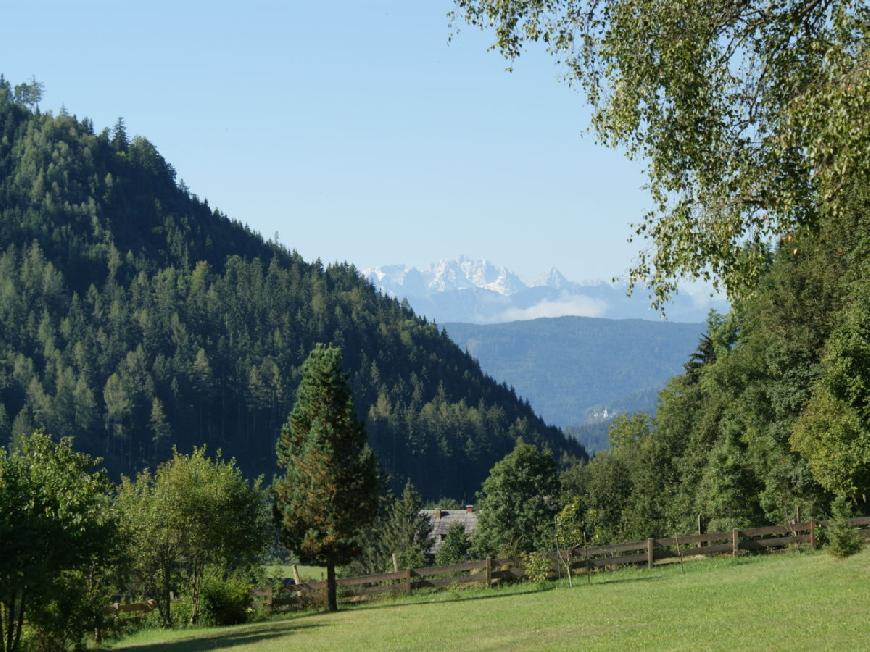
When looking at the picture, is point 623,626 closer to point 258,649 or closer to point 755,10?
point 258,649

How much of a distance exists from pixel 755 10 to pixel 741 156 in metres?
2.20

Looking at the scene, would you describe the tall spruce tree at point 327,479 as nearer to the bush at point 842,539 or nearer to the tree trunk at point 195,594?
the tree trunk at point 195,594

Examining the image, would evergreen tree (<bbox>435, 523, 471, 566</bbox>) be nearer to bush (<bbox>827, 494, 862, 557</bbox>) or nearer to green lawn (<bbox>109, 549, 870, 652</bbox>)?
green lawn (<bbox>109, 549, 870, 652</bbox>)

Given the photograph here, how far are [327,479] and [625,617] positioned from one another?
669 inches

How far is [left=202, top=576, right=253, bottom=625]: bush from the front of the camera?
4078 centimetres

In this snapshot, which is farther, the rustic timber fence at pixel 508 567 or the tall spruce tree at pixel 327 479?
the rustic timber fence at pixel 508 567

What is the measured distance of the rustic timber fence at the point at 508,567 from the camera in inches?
1698

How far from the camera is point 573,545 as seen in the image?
44.6 meters

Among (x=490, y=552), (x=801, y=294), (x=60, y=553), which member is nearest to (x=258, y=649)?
(x=60, y=553)

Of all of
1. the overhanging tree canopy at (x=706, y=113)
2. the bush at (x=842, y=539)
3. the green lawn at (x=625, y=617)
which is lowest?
the green lawn at (x=625, y=617)

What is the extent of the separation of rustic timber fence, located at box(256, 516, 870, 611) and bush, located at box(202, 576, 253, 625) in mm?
1825

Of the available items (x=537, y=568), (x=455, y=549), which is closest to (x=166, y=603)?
(x=537, y=568)

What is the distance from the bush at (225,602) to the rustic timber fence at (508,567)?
1825 millimetres

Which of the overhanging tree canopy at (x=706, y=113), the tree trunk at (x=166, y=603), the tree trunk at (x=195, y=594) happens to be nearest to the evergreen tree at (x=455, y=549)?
the tree trunk at (x=195, y=594)
